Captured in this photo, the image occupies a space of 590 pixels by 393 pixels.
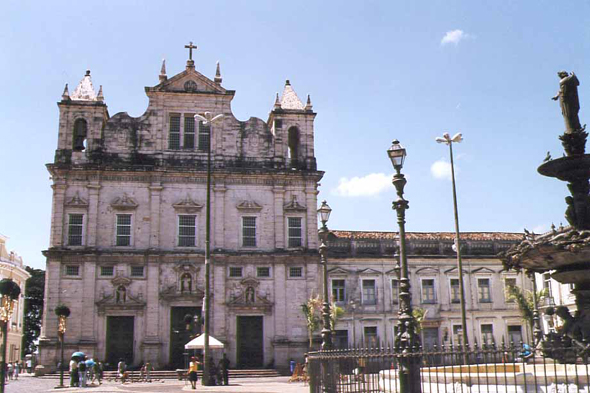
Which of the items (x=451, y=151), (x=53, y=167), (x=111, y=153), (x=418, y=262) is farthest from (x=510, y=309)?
(x=53, y=167)

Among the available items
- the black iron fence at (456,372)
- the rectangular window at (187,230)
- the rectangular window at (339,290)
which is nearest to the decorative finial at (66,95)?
the rectangular window at (187,230)

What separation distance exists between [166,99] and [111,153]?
4.53 metres

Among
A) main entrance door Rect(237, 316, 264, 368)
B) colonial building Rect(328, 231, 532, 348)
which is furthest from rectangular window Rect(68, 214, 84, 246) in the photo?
colonial building Rect(328, 231, 532, 348)

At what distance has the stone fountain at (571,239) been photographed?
38.9ft

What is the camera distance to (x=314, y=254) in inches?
1453

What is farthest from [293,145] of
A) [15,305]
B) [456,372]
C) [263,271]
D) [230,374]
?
[15,305]

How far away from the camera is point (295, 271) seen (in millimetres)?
36812

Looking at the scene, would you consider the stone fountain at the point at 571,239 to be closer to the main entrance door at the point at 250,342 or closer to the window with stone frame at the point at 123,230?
the main entrance door at the point at 250,342

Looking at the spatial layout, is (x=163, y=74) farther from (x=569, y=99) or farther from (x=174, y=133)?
(x=569, y=99)

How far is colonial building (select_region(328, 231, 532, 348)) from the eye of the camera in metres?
39.7

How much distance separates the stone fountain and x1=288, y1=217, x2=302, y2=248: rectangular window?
24356 mm

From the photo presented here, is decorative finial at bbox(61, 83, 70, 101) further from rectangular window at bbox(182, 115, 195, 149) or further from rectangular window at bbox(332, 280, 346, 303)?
rectangular window at bbox(332, 280, 346, 303)

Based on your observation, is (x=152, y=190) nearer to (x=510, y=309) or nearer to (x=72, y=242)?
(x=72, y=242)

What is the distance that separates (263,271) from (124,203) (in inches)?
346
